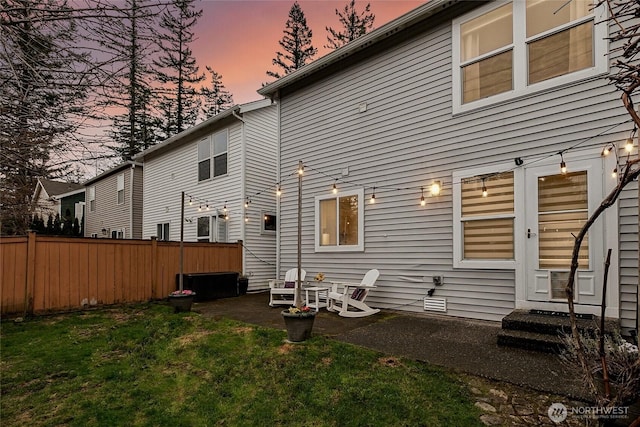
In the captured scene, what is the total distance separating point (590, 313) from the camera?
4.39 meters

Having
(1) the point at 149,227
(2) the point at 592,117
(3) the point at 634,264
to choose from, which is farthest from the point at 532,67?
(1) the point at 149,227

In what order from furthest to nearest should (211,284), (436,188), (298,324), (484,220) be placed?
(211,284) → (436,188) → (484,220) → (298,324)

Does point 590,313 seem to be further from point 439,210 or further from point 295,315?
point 295,315

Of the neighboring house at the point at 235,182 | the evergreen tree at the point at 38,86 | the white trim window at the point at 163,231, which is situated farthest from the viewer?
the white trim window at the point at 163,231

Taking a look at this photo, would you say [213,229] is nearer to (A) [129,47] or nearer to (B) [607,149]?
(A) [129,47]

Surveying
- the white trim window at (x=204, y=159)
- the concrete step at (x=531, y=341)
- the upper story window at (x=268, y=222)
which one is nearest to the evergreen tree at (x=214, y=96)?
the white trim window at (x=204, y=159)

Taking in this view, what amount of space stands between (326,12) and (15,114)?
63.6ft

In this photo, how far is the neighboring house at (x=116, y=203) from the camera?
51.9 ft

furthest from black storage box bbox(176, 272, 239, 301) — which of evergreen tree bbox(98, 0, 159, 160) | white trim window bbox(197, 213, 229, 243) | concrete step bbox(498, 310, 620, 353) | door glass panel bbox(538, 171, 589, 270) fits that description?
door glass panel bbox(538, 171, 589, 270)

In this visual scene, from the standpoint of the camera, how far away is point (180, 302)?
6805mm

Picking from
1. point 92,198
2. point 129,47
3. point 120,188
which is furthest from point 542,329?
point 92,198

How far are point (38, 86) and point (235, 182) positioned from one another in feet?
26.3

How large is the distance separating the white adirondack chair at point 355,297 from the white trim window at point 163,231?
30.1 feet

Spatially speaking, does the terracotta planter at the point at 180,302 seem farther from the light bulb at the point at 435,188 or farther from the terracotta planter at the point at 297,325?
the light bulb at the point at 435,188
